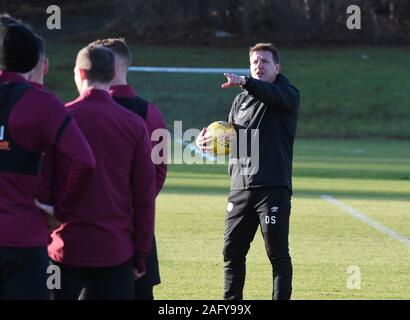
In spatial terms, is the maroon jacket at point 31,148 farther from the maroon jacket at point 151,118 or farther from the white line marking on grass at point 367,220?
the white line marking on grass at point 367,220

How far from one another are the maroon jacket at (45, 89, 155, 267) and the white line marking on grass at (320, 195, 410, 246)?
8.10 meters

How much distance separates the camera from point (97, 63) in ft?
20.2

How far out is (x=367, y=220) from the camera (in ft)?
53.5

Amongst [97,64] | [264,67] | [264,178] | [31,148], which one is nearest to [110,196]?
[31,148]

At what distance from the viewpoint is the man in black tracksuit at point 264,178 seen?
8.66 metres

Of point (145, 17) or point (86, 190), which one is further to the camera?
point (145, 17)

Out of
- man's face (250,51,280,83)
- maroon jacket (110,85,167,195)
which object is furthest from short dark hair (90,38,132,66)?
man's face (250,51,280,83)

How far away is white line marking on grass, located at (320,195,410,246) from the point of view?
14.3m

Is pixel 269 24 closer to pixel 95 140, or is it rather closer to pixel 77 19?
pixel 77 19

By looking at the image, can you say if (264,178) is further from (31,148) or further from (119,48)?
(31,148)

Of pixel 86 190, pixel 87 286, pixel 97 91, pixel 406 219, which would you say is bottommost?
pixel 406 219

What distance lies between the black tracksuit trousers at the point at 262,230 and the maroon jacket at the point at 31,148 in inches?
120

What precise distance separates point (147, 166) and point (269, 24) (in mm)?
49655
